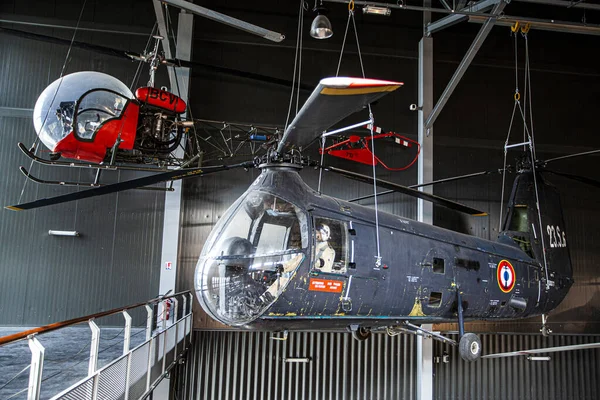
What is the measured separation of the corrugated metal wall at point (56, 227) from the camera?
951 centimetres

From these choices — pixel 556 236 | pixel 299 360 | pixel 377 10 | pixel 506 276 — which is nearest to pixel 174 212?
pixel 299 360

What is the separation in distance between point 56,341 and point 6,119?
18.0 feet

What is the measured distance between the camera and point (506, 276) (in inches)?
263

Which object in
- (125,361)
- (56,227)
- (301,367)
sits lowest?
(301,367)

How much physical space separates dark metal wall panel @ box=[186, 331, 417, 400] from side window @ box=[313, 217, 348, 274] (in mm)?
5956

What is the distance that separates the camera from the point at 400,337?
10.7 m

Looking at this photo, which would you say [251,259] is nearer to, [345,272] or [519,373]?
[345,272]

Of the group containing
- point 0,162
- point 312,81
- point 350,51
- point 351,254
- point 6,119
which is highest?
point 350,51

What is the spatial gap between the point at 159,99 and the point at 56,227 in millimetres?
4321

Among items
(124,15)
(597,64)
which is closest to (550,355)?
(597,64)

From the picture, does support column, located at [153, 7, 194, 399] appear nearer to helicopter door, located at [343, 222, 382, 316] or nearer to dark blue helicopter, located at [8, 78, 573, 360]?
dark blue helicopter, located at [8, 78, 573, 360]

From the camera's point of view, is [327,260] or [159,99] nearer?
[327,260]

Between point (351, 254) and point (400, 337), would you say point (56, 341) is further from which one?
point (400, 337)

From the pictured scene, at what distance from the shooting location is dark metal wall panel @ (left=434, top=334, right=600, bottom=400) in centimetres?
1074
